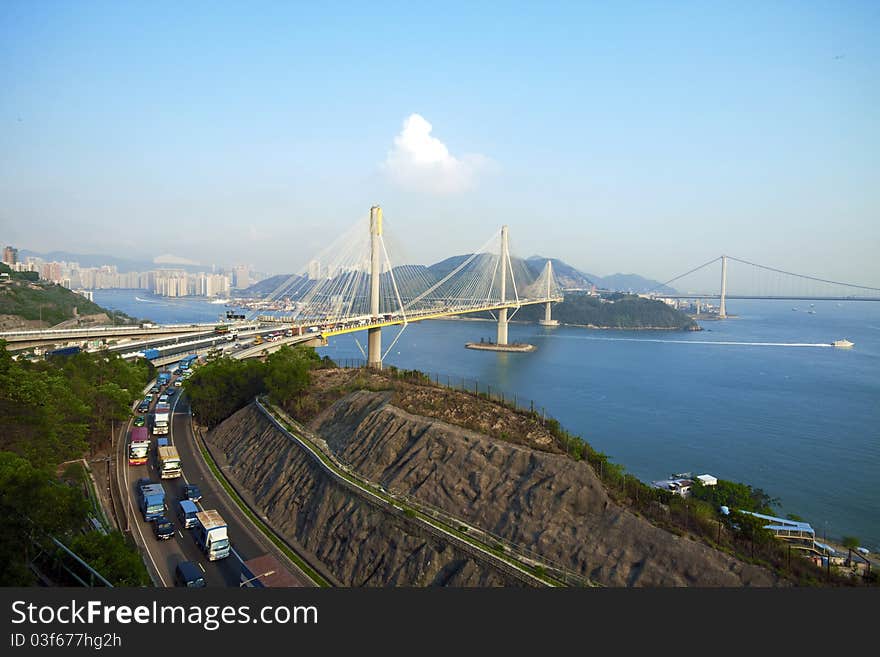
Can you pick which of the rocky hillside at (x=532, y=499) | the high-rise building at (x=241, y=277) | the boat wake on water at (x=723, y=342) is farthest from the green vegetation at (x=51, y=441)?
the high-rise building at (x=241, y=277)

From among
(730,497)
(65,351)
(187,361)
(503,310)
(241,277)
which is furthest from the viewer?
(241,277)

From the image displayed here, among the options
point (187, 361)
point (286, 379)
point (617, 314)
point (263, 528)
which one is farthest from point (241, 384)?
point (617, 314)

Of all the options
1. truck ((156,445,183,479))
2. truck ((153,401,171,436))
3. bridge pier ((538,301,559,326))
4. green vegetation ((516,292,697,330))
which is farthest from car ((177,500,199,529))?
green vegetation ((516,292,697,330))

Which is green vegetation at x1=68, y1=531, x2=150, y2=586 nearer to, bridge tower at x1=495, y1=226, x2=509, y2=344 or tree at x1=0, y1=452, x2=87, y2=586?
tree at x1=0, y1=452, x2=87, y2=586

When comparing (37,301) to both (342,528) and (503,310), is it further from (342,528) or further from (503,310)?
(342,528)

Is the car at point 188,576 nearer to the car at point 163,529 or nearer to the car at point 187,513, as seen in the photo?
the car at point 163,529

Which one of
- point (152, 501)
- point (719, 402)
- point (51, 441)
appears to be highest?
point (51, 441)
